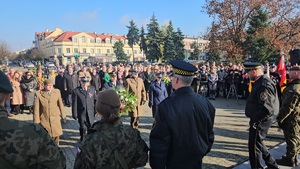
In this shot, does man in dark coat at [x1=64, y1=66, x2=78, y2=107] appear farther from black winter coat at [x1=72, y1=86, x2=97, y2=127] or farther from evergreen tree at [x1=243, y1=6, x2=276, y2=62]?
evergreen tree at [x1=243, y1=6, x2=276, y2=62]

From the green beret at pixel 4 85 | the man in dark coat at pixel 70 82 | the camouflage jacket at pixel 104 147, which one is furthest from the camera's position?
the man in dark coat at pixel 70 82

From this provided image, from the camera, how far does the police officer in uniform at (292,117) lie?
4.85 m

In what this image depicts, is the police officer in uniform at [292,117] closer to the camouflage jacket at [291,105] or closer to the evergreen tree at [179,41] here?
the camouflage jacket at [291,105]

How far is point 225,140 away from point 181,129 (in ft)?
16.3

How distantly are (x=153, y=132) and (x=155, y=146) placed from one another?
0.16 metres

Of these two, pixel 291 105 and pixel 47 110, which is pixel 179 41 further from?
pixel 291 105

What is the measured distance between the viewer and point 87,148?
2.34m

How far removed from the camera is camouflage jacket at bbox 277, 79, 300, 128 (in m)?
4.85

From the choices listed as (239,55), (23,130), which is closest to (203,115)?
(23,130)

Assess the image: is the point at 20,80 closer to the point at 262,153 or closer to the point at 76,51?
the point at 262,153

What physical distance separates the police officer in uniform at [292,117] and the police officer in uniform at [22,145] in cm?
458

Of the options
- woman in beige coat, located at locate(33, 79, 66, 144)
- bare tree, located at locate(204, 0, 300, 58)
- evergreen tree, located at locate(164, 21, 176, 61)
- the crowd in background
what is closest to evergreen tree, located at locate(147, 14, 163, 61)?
evergreen tree, located at locate(164, 21, 176, 61)

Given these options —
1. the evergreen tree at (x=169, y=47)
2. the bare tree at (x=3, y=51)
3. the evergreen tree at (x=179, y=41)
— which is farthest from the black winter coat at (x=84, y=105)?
the bare tree at (x=3, y=51)

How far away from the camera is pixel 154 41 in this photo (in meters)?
50.8
